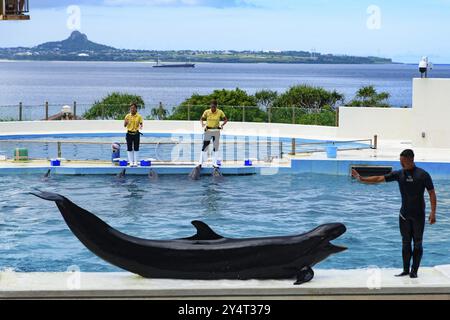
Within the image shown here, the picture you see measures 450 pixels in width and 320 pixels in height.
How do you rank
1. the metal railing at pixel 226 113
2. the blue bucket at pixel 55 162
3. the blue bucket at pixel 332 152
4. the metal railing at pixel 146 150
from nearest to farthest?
the blue bucket at pixel 55 162, the metal railing at pixel 146 150, the blue bucket at pixel 332 152, the metal railing at pixel 226 113

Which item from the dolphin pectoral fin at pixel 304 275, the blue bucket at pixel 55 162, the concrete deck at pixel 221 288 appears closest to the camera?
the concrete deck at pixel 221 288

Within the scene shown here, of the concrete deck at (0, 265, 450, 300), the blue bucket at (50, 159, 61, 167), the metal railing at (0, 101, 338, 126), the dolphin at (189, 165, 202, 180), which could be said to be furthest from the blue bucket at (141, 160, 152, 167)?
the concrete deck at (0, 265, 450, 300)

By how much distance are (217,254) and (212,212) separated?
647cm

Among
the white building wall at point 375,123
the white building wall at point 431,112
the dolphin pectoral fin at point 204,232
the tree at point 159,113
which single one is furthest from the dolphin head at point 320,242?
the tree at point 159,113

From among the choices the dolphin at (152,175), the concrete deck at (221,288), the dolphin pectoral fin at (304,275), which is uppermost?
the dolphin pectoral fin at (304,275)

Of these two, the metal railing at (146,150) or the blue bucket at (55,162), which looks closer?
the blue bucket at (55,162)

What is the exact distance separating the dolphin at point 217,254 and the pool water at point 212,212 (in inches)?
83.1

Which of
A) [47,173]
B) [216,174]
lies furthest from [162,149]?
[47,173]

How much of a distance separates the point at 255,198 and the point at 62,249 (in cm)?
490

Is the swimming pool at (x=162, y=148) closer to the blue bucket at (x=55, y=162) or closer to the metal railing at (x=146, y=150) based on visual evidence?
the metal railing at (x=146, y=150)

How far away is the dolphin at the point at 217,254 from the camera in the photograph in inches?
283

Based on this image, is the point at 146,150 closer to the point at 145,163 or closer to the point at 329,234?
the point at 145,163

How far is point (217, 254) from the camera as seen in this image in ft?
23.5

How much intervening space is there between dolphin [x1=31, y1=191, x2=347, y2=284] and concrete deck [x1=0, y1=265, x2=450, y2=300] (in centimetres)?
10
